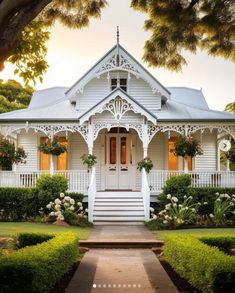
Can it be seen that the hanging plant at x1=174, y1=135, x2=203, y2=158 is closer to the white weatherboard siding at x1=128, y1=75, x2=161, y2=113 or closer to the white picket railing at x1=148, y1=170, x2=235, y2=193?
the white picket railing at x1=148, y1=170, x2=235, y2=193

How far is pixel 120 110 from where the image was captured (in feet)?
77.5

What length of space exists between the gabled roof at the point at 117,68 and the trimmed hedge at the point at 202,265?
1613cm

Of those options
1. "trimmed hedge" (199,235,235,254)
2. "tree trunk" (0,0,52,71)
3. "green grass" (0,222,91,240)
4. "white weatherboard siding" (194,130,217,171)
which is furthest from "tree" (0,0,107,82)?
"white weatherboard siding" (194,130,217,171)

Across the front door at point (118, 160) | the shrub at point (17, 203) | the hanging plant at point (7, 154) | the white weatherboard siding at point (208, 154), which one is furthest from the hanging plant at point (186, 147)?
the hanging plant at point (7, 154)

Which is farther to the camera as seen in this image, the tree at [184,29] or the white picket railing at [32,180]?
the white picket railing at [32,180]

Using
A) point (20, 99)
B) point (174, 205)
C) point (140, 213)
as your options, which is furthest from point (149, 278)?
point (20, 99)

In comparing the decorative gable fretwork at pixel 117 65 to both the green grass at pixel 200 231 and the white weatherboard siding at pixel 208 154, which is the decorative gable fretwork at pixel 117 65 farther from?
the green grass at pixel 200 231

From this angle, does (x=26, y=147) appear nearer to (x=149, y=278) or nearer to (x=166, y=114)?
(x=166, y=114)

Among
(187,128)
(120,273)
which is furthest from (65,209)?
(120,273)

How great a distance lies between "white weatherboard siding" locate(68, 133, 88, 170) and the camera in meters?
26.6

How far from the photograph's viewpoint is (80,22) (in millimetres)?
12508

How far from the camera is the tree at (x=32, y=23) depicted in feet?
24.0

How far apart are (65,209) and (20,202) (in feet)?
8.21

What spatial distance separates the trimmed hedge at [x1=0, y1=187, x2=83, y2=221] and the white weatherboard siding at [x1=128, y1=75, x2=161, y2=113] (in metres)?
7.27
